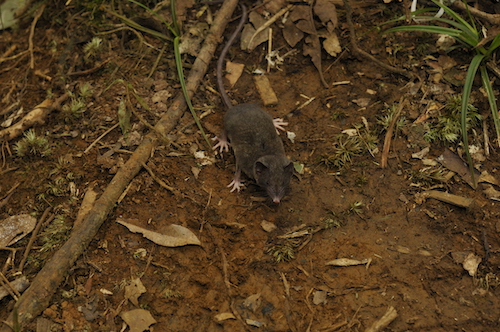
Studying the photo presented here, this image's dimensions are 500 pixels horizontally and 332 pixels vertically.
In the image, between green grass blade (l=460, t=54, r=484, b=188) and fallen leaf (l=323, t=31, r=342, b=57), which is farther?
fallen leaf (l=323, t=31, r=342, b=57)

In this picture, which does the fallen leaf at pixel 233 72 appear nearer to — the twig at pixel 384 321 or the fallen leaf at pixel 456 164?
the fallen leaf at pixel 456 164

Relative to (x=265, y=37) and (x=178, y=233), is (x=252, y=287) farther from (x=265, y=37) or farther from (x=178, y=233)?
(x=265, y=37)

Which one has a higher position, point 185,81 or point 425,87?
point 185,81

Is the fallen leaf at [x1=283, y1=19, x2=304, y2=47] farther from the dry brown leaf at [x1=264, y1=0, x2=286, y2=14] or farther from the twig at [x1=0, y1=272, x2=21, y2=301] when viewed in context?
the twig at [x1=0, y1=272, x2=21, y2=301]

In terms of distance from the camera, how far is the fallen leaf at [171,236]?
3940 mm

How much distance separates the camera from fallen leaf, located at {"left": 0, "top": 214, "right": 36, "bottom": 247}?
4.04 m

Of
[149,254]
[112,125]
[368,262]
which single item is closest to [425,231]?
[368,262]

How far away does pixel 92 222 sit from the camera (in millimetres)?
3971

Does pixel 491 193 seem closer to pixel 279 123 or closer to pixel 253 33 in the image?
pixel 279 123

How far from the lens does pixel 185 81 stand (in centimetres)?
518

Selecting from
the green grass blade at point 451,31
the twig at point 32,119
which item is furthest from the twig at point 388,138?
the twig at point 32,119

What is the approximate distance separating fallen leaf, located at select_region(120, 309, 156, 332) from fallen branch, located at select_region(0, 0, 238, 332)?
0.66 metres

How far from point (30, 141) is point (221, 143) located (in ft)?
6.58

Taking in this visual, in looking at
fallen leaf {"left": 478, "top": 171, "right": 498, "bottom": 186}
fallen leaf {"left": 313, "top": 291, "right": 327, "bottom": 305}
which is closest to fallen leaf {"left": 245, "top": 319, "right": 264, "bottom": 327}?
fallen leaf {"left": 313, "top": 291, "right": 327, "bottom": 305}
